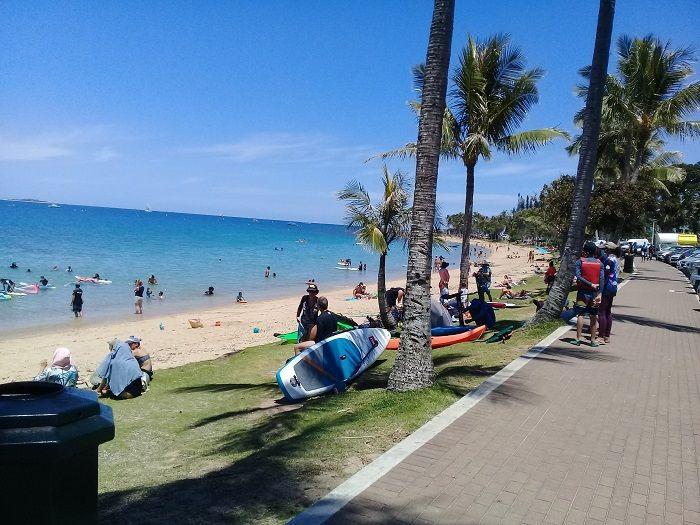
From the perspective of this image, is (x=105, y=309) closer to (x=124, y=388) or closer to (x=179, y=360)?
(x=179, y=360)

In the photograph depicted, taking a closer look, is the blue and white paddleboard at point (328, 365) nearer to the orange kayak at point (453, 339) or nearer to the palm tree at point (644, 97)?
the orange kayak at point (453, 339)

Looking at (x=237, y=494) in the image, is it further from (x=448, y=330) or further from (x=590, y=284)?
(x=448, y=330)

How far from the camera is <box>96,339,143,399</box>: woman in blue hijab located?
9047 millimetres

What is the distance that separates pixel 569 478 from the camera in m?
4.41

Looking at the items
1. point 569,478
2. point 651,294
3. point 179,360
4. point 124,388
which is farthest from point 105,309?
point 569,478

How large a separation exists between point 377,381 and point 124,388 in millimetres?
4184

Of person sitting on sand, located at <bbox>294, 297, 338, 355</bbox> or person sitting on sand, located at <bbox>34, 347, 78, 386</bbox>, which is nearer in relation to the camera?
person sitting on sand, located at <bbox>34, 347, 78, 386</bbox>

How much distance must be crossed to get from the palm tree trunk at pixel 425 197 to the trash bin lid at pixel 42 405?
5.03 meters

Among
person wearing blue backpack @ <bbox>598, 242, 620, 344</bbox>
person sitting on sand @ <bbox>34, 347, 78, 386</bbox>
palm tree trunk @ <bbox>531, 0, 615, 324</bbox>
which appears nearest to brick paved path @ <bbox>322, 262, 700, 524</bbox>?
person wearing blue backpack @ <bbox>598, 242, 620, 344</bbox>

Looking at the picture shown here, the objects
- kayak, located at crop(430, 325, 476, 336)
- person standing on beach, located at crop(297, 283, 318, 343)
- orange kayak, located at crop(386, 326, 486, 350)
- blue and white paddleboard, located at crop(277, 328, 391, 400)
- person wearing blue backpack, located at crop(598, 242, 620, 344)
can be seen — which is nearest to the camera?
blue and white paddleboard, located at crop(277, 328, 391, 400)

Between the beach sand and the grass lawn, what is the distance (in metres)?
5.16

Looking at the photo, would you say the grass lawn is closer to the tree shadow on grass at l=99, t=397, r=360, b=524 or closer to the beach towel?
the tree shadow on grass at l=99, t=397, r=360, b=524

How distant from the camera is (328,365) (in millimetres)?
8789

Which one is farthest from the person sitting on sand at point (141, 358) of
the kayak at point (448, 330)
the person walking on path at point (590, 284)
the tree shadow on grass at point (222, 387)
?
the person walking on path at point (590, 284)
